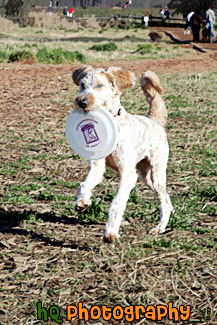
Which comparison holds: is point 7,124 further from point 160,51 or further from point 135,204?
point 160,51

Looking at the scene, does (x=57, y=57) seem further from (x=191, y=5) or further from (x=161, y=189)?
(x=191, y=5)

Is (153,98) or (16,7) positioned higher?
(16,7)

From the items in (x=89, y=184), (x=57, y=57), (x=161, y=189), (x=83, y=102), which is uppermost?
(x=83, y=102)

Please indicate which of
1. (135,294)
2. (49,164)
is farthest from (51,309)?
(49,164)

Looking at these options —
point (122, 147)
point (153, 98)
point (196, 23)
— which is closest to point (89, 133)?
point (122, 147)

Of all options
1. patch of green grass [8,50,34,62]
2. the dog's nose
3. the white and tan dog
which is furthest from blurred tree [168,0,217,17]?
the dog's nose

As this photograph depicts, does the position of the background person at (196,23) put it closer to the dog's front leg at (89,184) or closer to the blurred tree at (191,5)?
the dog's front leg at (89,184)

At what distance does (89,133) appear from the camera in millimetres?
5070

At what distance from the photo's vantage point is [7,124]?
404 inches

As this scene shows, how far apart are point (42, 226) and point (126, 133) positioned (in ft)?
4.51

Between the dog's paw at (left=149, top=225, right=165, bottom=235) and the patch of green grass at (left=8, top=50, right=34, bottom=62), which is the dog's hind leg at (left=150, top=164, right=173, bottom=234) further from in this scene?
the patch of green grass at (left=8, top=50, right=34, bottom=62)

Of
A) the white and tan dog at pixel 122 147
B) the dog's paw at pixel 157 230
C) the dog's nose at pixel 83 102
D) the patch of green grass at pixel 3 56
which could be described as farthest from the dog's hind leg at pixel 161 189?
the patch of green grass at pixel 3 56

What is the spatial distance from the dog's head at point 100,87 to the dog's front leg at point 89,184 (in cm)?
53

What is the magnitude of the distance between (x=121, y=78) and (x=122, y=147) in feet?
2.20
